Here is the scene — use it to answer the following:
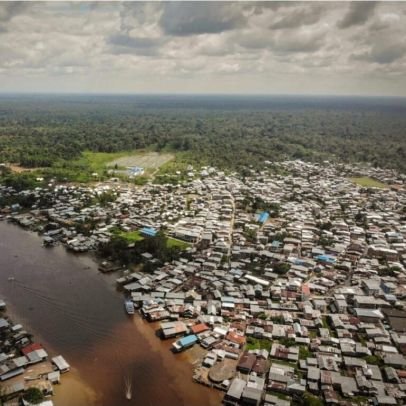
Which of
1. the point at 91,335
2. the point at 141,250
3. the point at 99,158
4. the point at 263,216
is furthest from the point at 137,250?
the point at 99,158

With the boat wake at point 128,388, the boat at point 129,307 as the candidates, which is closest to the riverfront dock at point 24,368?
the boat wake at point 128,388

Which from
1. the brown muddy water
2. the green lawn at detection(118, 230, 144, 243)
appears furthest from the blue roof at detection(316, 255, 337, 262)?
the brown muddy water

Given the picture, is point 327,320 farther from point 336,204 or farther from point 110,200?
point 110,200

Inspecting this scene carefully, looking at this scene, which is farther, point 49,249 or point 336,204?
point 336,204

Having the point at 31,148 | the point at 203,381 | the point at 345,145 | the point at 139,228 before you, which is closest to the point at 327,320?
the point at 203,381

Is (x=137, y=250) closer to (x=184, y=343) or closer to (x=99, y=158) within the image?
(x=184, y=343)

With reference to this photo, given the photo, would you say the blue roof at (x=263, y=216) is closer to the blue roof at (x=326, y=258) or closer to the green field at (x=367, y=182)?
the blue roof at (x=326, y=258)
